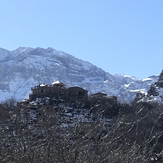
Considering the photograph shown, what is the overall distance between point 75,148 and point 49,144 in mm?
434

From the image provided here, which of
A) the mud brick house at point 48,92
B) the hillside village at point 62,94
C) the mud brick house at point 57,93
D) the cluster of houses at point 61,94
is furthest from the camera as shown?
the mud brick house at point 48,92

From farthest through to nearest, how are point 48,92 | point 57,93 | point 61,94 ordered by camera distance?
1. point 48,92
2. point 61,94
3. point 57,93

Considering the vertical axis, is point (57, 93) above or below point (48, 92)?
above

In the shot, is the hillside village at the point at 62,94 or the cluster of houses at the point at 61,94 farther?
the cluster of houses at the point at 61,94

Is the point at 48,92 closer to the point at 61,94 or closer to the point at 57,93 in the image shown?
the point at 57,93

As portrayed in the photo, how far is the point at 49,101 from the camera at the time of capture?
179 ft

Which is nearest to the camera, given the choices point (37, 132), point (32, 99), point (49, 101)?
point (37, 132)

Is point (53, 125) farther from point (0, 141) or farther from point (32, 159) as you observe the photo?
point (0, 141)

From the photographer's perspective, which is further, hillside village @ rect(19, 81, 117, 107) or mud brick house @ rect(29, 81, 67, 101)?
mud brick house @ rect(29, 81, 67, 101)

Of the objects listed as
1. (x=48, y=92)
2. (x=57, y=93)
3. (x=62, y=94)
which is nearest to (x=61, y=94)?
(x=62, y=94)

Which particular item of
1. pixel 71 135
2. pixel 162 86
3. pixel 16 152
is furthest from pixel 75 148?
pixel 162 86

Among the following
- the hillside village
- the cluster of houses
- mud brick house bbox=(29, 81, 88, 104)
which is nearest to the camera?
the hillside village

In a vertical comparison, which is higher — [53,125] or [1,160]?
[53,125]

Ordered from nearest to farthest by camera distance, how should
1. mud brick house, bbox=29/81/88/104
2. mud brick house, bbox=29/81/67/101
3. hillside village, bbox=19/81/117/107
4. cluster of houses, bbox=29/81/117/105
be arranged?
hillside village, bbox=19/81/117/107
cluster of houses, bbox=29/81/117/105
mud brick house, bbox=29/81/88/104
mud brick house, bbox=29/81/67/101
